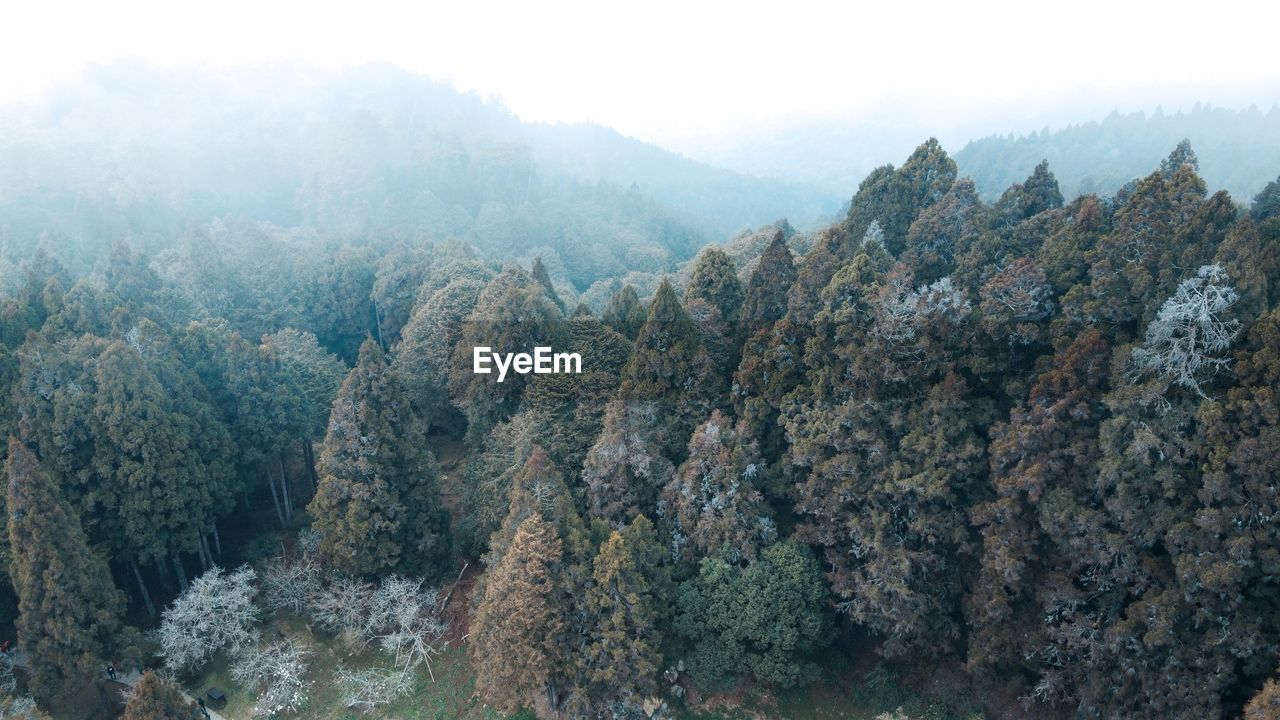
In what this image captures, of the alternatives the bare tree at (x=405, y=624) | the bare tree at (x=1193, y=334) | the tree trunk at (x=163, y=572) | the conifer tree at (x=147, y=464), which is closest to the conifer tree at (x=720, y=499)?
the bare tree at (x=405, y=624)

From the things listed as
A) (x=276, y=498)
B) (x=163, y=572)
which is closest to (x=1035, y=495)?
(x=276, y=498)

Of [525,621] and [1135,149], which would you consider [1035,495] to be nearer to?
[525,621]

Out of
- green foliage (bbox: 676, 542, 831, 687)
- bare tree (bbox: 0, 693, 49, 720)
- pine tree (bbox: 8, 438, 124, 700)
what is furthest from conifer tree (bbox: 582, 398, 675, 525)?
pine tree (bbox: 8, 438, 124, 700)

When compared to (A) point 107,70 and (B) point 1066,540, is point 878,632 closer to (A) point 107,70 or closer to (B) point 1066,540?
(B) point 1066,540

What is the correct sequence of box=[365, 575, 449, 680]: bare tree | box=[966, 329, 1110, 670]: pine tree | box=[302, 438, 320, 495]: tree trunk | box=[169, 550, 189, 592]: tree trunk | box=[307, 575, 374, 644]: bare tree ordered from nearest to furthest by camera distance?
box=[966, 329, 1110, 670]: pine tree < box=[365, 575, 449, 680]: bare tree < box=[307, 575, 374, 644]: bare tree < box=[169, 550, 189, 592]: tree trunk < box=[302, 438, 320, 495]: tree trunk

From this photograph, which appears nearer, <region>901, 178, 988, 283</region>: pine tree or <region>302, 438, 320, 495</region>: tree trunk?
<region>901, 178, 988, 283</region>: pine tree

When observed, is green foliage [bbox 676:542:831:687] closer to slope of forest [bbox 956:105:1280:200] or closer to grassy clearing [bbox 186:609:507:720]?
grassy clearing [bbox 186:609:507:720]
